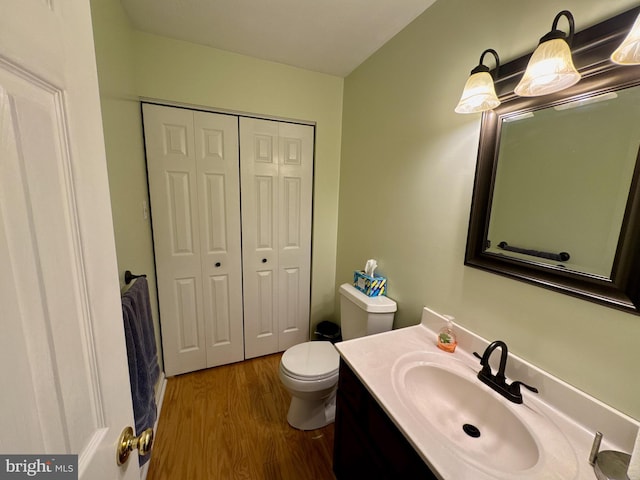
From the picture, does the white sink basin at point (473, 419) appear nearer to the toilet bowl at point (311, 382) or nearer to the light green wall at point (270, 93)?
the toilet bowl at point (311, 382)

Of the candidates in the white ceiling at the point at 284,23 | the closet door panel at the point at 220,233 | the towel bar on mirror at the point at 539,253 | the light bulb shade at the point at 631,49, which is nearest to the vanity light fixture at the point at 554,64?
the light bulb shade at the point at 631,49

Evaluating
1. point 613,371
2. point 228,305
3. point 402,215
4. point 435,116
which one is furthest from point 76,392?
point 228,305

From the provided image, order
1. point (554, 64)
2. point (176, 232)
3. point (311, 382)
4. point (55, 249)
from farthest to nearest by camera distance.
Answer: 1. point (176, 232)
2. point (311, 382)
3. point (554, 64)
4. point (55, 249)

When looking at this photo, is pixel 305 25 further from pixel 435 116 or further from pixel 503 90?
pixel 503 90

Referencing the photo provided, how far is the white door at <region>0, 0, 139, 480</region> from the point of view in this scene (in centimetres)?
31

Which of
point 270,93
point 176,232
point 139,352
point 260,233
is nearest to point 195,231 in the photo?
point 176,232

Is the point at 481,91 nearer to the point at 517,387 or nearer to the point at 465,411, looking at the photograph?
the point at 517,387

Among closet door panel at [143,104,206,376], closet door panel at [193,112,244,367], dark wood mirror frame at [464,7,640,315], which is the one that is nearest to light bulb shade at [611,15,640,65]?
dark wood mirror frame at [464,7,640,315]

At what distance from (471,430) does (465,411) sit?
2.8 inches

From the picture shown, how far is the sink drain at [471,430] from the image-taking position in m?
0.90

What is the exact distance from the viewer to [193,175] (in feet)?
5.90

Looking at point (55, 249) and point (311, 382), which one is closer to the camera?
point (55, 249)

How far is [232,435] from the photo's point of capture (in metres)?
1.55

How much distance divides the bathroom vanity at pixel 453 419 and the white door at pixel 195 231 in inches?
48.4
